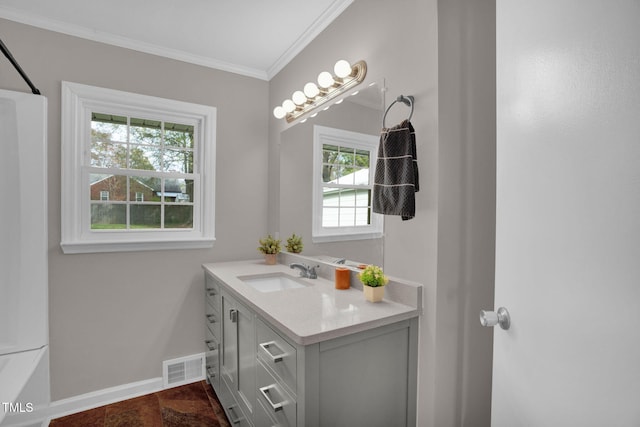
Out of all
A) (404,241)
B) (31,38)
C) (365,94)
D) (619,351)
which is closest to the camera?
(619,351)

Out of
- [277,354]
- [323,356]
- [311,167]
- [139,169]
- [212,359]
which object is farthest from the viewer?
[139,169]

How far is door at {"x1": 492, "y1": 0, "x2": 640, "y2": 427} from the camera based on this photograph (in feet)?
1.90

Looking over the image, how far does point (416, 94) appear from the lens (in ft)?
4.67

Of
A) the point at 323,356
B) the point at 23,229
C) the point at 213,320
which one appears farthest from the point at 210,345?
the point at 323,356

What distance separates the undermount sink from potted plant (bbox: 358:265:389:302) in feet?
2.33

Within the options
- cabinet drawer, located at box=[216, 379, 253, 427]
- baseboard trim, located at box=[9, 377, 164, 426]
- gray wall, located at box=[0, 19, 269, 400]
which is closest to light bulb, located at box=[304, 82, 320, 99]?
gray wall, located at box=[0, 19, 269, 400]

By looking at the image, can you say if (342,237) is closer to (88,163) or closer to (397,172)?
(397,172)

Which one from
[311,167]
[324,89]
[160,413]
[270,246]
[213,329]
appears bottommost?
[160,413]

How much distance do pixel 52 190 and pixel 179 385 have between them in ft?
5.49

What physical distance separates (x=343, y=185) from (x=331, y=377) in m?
1.07

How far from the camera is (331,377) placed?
1183 millimetres

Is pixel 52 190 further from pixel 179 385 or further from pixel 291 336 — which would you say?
pixel 291 336

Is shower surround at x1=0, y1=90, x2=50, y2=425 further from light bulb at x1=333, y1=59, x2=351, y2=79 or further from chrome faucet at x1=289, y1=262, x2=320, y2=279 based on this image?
light bulb at x1=333, y1=59, x2=351, y2=79

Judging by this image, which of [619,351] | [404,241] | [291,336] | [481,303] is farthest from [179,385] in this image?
[619,351]
